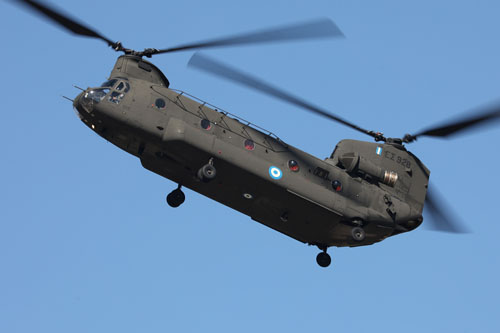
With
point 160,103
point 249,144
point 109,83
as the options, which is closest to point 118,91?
point 109,83

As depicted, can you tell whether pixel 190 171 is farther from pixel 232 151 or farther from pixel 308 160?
pixel 308 160

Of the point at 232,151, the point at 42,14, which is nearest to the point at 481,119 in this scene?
the point at 232,151

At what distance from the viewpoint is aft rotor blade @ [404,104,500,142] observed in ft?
94.9

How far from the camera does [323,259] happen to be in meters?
32.8

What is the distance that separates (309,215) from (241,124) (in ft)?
14.8

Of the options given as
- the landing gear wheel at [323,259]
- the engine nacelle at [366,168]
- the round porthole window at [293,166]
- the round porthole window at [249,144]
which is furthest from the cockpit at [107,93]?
the landing gear wheel at [323,259]

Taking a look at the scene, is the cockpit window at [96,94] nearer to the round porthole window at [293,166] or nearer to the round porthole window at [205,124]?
the round porthole window at [205,124]

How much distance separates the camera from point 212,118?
2952 centimetres

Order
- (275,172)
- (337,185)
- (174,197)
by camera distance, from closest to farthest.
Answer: (275,172) → (337,185) → (174,197)

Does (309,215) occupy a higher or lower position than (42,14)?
lower

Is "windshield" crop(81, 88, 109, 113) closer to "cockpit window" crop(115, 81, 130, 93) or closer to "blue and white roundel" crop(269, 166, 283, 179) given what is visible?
"cockpit window" crop(115, 81, 130, 93)

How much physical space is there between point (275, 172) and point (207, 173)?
9.02ft

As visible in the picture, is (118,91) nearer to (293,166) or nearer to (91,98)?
(91,98)

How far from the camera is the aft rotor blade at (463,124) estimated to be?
28922 mm
